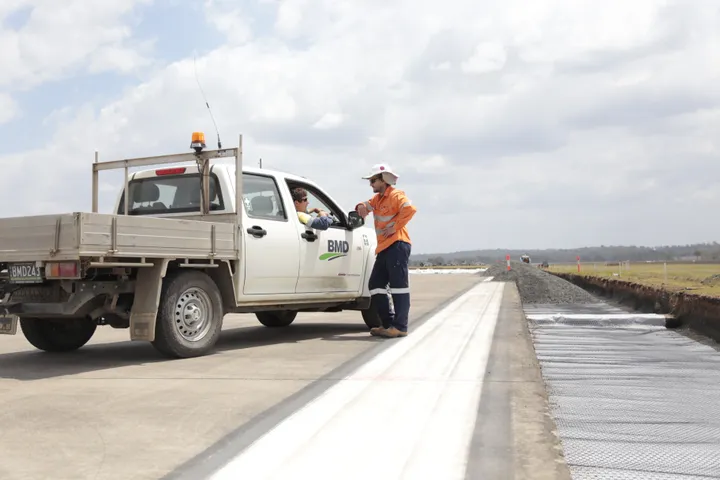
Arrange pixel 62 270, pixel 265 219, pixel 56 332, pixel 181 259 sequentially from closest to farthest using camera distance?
pixel 62 270, pixel 181 259, pixel 56 332, pixel 265 219

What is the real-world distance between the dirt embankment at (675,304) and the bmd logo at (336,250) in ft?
15.4

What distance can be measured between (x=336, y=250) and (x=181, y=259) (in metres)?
2.63

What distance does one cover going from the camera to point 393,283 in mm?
8797

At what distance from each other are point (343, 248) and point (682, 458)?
19.4 ft

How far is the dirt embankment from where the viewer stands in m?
9.24

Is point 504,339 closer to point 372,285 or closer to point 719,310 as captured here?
point 372,285

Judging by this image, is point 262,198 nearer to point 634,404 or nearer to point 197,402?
point 197,402

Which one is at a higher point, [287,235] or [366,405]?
[287,235]

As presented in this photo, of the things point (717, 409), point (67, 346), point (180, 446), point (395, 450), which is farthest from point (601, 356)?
point (67, 346)

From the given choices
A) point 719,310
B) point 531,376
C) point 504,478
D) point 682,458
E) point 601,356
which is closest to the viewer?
point 504,478

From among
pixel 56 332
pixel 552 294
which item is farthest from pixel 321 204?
pixel 552 294

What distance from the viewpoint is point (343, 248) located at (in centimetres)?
921

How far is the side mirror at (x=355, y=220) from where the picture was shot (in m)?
9.23

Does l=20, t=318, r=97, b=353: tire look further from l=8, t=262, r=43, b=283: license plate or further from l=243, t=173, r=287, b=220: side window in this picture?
l=243, t=173, r=287, b=220: side window
